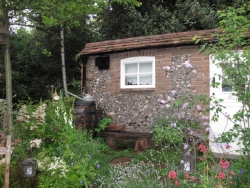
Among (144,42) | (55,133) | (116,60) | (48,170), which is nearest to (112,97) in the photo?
(116,60)

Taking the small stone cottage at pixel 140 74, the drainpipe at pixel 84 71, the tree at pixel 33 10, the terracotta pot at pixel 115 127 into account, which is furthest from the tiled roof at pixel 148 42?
the terracotta pot at pixel 115 127

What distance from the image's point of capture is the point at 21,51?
12609 millimetres

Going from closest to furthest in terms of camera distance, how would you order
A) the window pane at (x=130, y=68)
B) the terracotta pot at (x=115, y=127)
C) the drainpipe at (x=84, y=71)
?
the terracotta pot at (x=115, y=127) < the window pane at (x=130, y=68) < the drainpipe at (x=84, y=71)

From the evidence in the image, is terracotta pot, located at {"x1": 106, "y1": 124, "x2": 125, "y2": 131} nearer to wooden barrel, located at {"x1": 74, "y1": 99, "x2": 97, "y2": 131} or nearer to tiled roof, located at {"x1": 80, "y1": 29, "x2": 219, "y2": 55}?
wooden barrel, located at {"x1": 74, "y1": 99, "x2": 97, "y2": 131}

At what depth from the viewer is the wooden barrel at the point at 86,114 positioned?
6.62 m

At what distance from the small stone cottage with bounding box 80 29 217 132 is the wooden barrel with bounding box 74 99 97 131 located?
501 mm

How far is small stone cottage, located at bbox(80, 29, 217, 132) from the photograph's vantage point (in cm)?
604

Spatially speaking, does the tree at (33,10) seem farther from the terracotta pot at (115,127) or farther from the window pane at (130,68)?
the terracotta pot at (115,127)

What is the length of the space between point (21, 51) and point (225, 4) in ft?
31.4

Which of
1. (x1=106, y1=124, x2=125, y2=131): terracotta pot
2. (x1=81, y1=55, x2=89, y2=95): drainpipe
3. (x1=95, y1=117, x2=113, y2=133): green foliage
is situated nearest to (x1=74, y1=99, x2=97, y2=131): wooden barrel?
(x1=95, y1=117, x2=113, y2=133): green foliage

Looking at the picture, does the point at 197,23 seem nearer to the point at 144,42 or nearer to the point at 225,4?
the point at 225,4

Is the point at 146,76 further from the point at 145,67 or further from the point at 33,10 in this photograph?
the point at 33,10

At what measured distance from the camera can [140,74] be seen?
273 inches

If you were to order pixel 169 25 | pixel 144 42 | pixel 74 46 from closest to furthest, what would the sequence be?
pixel 144 42 < pixel 169 25 < pixel 74 46
